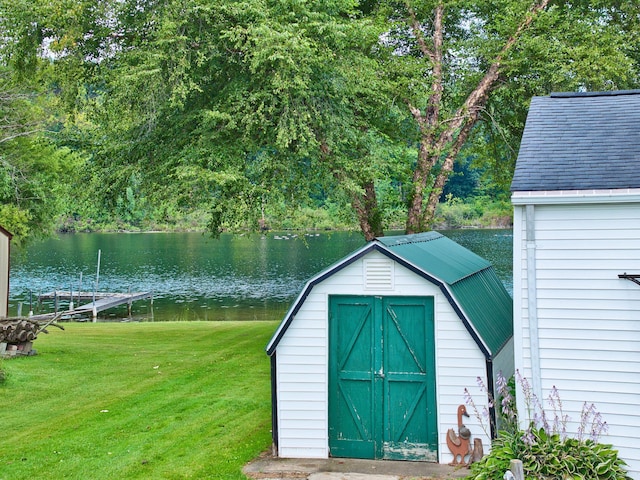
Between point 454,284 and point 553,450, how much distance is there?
8.76 ft

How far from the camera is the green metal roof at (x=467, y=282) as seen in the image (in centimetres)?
937

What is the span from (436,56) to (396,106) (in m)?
2.34

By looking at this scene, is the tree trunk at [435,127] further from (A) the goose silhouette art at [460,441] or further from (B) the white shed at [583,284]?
(B) the white shed at [583,284]

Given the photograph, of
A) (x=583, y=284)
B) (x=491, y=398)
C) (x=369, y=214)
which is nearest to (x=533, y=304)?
(x=583, y=284)

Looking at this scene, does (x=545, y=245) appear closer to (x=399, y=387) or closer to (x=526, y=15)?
(x=399, y=387)

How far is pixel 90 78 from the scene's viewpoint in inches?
715

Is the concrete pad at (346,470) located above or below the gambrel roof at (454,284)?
below

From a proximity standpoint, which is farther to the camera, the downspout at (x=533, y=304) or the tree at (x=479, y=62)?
the tree at (x=479, y=62)

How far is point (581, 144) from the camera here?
873 centimetres

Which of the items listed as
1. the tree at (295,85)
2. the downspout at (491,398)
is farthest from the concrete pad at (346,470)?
the tree at (295,85)

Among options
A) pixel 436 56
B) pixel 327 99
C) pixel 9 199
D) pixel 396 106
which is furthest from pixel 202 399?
pixel 9 199

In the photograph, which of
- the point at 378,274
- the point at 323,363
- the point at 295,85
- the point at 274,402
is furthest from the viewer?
the point at 295,85

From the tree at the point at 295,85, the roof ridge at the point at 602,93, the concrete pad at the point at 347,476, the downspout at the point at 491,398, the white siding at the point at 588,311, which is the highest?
the tree at the point at 295,85

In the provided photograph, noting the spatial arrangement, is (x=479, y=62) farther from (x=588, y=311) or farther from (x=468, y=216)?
(x=468, y=216)
